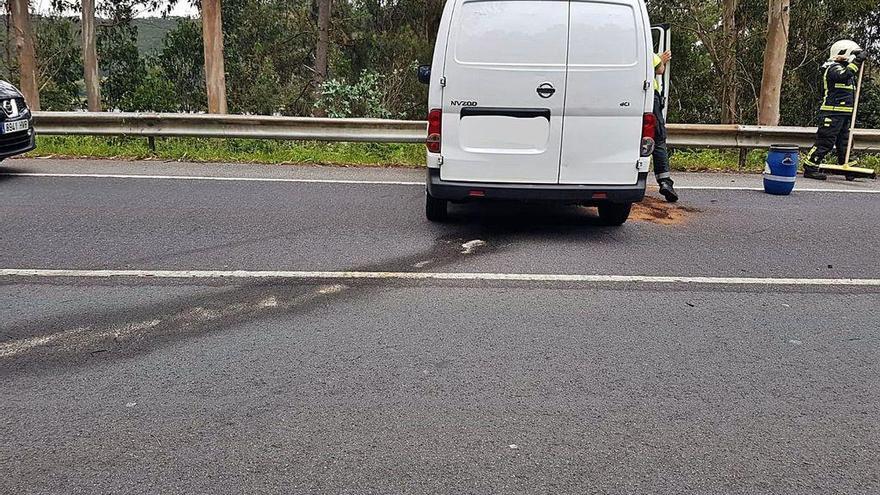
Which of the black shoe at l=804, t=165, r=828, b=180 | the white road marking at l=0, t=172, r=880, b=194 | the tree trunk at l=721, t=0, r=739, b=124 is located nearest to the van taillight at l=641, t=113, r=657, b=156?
the white road marking at l=0, t=172, r=880, b=194

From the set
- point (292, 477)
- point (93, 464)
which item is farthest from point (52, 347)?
point (292, 477)

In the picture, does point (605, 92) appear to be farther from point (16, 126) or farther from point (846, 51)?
point (16, 126)

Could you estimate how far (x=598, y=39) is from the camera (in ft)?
19.9

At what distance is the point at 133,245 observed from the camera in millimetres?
5930

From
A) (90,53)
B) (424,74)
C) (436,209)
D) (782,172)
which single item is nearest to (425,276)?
(436,209)

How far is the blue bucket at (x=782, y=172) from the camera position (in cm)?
848

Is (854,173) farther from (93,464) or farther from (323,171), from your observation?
(93,464)

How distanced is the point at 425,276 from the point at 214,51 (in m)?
12.2

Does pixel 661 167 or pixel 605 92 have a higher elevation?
pixel 605 92

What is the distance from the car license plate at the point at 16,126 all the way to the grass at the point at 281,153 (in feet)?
5.35

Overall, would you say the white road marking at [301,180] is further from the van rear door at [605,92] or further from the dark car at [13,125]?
the van rear door at [605,92]

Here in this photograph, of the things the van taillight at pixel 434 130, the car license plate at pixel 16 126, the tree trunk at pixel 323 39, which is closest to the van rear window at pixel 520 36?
the van taillight at pixel 434 130

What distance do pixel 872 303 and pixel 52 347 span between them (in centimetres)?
480

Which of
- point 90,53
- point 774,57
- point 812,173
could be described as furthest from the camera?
point 90,53
